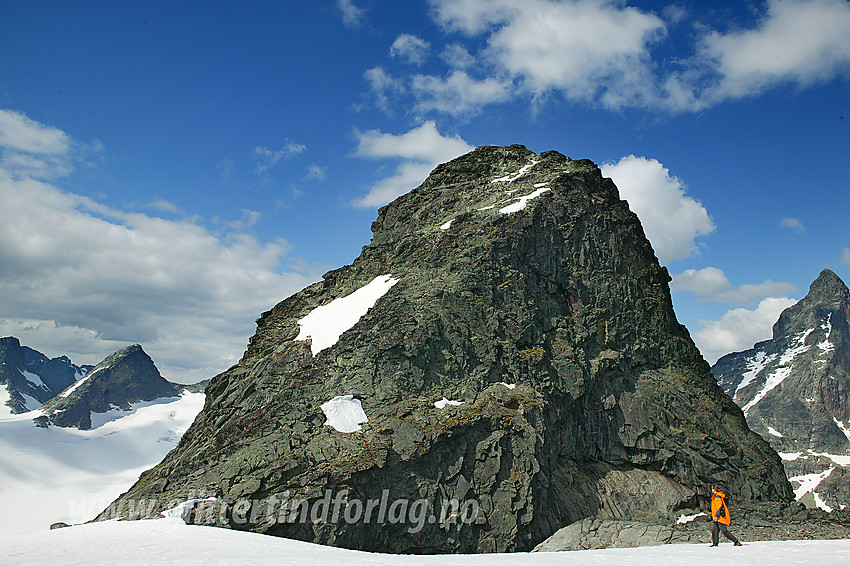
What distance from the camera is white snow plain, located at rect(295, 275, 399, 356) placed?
123 ft

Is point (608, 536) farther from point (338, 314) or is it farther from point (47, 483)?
point (47, 483)

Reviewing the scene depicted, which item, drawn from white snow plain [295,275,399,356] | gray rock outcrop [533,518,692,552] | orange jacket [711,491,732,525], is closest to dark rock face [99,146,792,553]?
white snow plain [295,275,399,356]

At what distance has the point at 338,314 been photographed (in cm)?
3991

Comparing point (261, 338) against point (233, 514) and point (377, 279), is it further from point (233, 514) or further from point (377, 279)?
point (233, 514)

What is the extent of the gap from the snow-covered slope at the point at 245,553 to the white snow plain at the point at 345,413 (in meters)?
9.75

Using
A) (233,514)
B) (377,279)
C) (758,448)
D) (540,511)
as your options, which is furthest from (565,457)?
(233,514)

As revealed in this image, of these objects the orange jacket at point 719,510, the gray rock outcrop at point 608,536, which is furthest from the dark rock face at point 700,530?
the orange jacket at point 719,510

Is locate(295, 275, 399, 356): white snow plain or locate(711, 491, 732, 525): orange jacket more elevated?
locate(295, 275, 399, 356): white snow plain

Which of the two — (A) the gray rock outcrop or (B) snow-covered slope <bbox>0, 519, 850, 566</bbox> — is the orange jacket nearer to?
(B) snow-covered slope <bbox>0, 519, 850, 566</bbox>

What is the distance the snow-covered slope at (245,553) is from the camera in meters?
16.3

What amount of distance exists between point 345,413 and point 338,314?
33.2ft

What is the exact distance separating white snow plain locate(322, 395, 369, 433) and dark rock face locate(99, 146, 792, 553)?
38 cm

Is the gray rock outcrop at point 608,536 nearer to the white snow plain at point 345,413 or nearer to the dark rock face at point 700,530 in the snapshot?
the dark rock face at point 700,530

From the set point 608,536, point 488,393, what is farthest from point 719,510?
point 488,393
